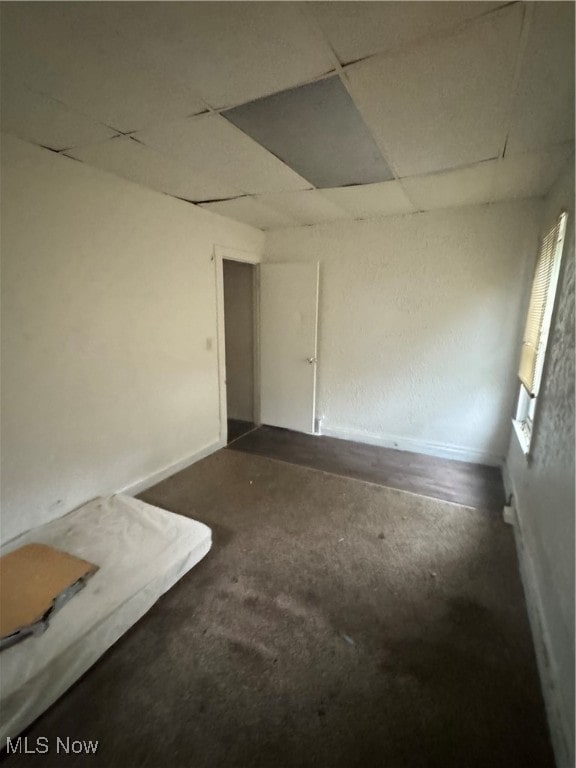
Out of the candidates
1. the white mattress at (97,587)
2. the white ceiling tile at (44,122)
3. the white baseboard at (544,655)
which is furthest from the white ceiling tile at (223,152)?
the white baseboard at (544,655)

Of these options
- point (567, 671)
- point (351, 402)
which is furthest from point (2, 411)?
point (351, 402)

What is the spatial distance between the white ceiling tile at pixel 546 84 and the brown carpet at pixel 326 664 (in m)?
2.38

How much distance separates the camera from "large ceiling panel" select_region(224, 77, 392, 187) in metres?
1.42

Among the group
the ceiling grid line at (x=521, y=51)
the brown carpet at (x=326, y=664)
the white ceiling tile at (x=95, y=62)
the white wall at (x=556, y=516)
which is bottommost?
the brown carpet at (x=326, y=664)

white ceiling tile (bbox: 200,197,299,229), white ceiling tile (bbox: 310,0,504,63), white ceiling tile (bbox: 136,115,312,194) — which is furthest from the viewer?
white ceiling tile (bbox: 200,197,299,229)

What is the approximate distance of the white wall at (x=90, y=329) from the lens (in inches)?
72.2

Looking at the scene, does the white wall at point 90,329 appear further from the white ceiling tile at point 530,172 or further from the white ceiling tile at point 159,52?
the white ceiling tile at point 530,172

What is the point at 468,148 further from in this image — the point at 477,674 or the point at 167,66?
the point at 477,674

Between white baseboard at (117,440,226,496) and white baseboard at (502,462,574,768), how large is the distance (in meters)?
2.65

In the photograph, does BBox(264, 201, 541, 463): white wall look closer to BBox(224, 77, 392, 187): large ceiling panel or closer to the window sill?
the window sill

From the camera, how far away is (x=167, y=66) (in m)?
1.24

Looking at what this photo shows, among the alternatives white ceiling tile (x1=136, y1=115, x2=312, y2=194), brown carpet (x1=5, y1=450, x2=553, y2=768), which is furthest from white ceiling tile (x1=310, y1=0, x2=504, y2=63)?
brown carpet (x1=5, y1=450, x2=553, y2=768)

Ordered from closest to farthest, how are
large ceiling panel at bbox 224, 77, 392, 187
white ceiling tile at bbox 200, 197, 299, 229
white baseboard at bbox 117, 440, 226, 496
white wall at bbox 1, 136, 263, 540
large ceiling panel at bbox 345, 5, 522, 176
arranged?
1. large ceiling panel at bbox 345, 5, 522, 176
2. large ceiling panel at bbox 224, 77, 392, 187
3. white wall at bbox 1, 136, 263, 540
4. white baseboard at bbox 117, 440, 226, 496
5. white ceiling tile at bbox 200, 197, 299, 229

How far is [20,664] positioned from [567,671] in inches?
77.4
